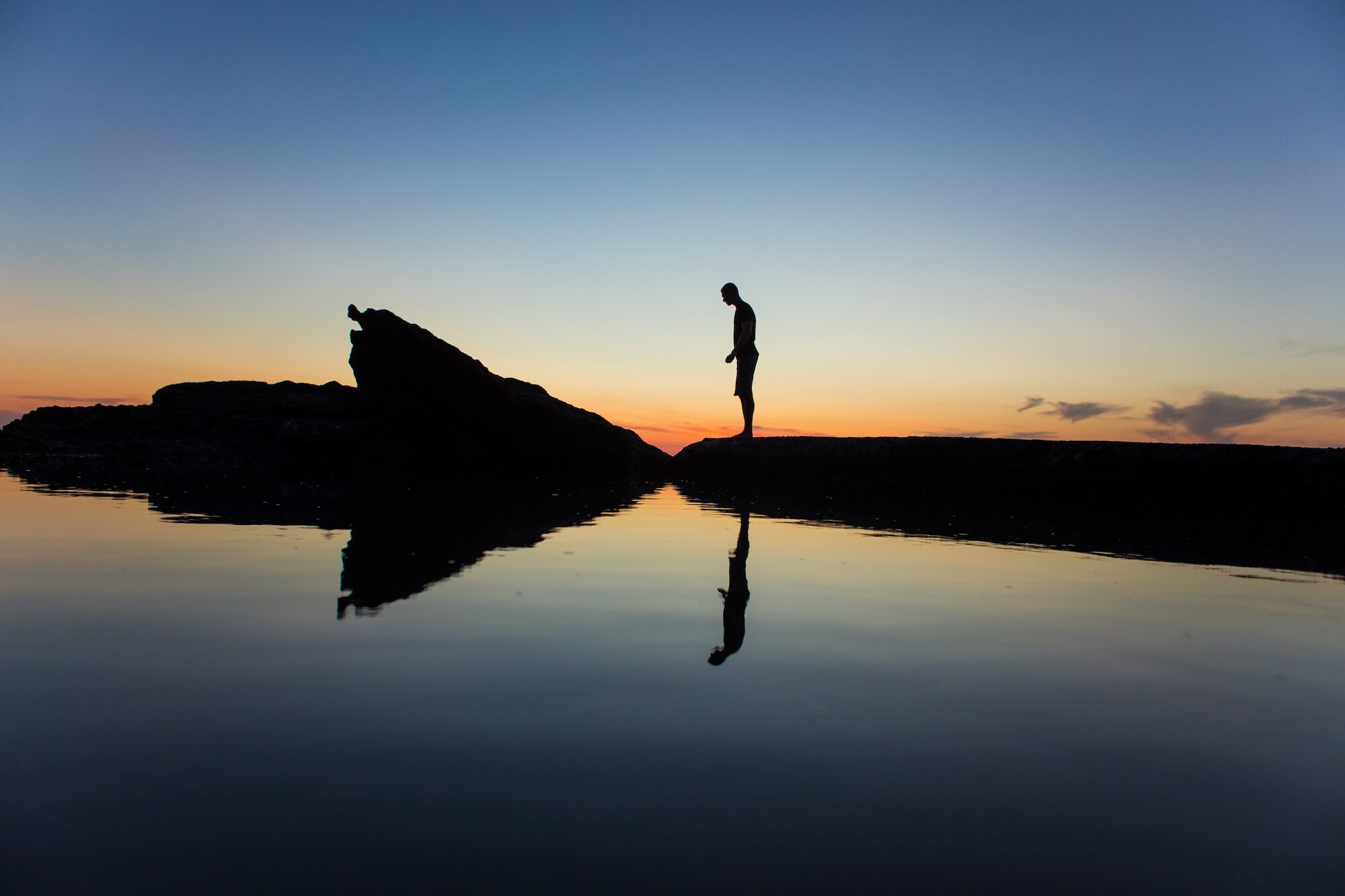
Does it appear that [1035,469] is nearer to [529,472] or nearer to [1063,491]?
[1063,491]

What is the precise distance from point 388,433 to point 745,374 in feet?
25.7

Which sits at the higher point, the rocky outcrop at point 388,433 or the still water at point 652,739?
the rocky outcrop at point 388,433

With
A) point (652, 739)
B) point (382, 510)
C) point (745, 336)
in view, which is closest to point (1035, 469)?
point (745, 336)

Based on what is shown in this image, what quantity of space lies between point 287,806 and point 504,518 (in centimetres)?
467

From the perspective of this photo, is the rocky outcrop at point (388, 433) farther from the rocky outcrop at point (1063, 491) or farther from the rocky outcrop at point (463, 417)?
the rocky outcrop at point (1063, 491)

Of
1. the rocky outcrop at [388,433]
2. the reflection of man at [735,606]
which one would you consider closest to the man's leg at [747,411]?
the rocky outcrop at [388,433]

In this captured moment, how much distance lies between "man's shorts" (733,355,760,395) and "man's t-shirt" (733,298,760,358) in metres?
0.04

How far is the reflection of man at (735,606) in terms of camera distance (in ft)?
7.47

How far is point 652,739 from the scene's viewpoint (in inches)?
61.5

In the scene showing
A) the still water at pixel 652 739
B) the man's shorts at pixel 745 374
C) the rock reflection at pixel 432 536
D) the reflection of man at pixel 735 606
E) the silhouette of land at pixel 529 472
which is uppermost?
the man's shorts at pixel 745 374

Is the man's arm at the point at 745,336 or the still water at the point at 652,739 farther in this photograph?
the man's arm at the point at 745,336

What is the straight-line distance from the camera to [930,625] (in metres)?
2.68

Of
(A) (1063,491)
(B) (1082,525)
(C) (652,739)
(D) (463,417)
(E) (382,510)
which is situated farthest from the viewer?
(D) (463,417)

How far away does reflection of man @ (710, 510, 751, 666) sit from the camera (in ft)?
7.47
